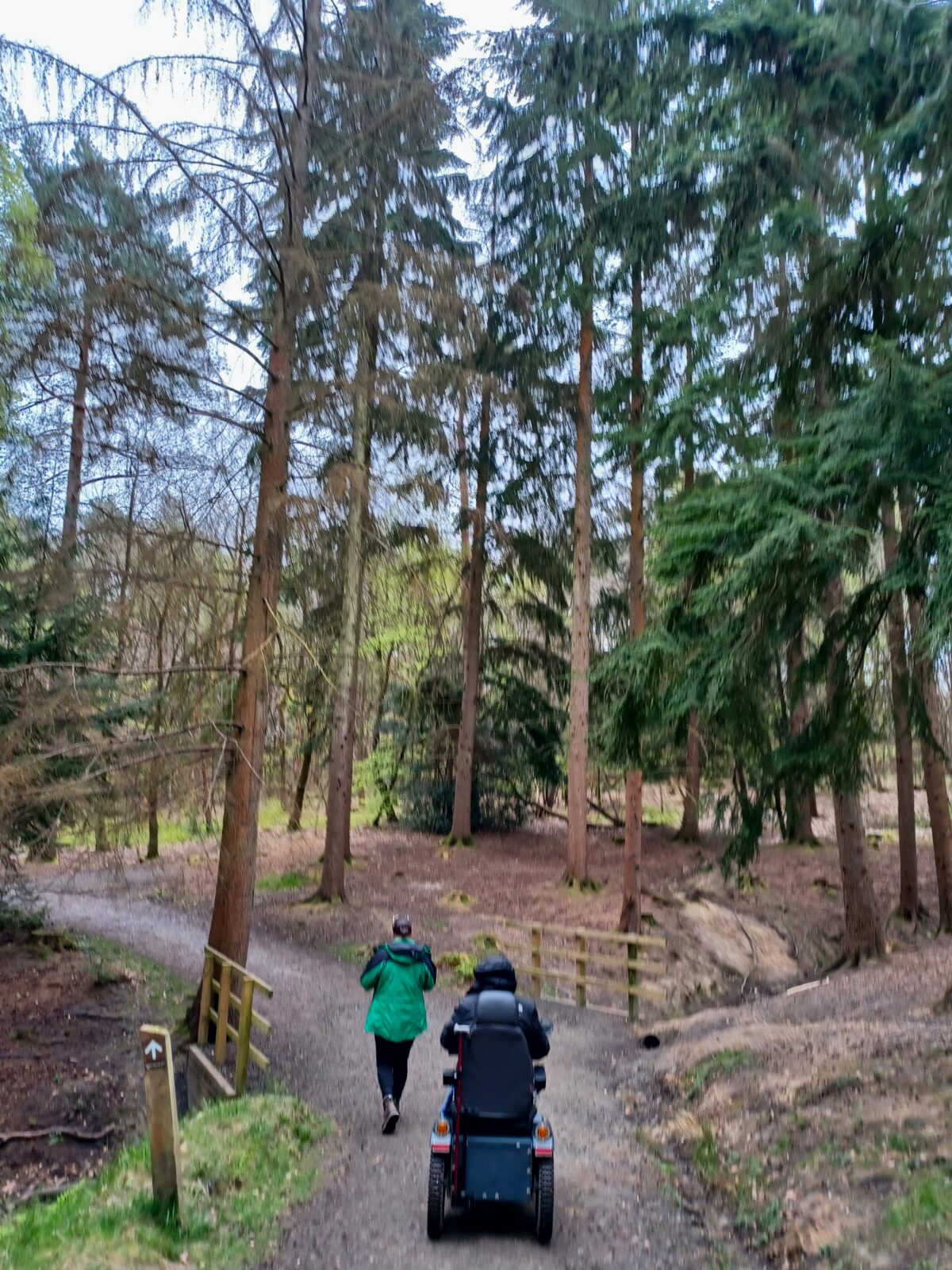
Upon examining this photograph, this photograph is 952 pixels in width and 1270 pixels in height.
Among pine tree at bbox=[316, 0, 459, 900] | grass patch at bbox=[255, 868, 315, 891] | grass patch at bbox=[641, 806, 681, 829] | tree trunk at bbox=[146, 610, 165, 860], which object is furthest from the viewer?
grass patch at bbox=[641, 806, 681, 829]

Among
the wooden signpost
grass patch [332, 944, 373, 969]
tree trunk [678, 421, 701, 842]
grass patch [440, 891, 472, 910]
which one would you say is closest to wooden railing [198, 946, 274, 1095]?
the wooden signpost

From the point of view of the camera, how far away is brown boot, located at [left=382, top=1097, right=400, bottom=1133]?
20.2 ft

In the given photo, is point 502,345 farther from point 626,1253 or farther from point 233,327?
point 626,1253

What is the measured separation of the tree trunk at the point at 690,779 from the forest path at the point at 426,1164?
236 inches

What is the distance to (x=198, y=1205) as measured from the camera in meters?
4.71

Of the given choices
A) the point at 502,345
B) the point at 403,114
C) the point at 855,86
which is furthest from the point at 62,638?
the point at 855,86

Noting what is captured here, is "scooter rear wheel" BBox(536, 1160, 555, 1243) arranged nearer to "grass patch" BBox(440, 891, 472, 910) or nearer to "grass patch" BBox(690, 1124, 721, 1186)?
"grass patch" BBox(690, 1124, 721, 1186)

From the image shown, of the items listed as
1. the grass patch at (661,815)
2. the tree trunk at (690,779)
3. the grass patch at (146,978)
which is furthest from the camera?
the grass patch at (661,815)

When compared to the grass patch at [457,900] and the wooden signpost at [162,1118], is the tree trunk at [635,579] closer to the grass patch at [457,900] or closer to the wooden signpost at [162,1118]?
the grass patch at [457,900]

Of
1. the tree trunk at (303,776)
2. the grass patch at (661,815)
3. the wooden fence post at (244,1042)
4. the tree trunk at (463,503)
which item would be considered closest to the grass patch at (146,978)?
the wooden fence post at (244,1042)

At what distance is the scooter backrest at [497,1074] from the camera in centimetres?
463

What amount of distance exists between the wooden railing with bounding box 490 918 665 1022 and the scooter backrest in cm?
516

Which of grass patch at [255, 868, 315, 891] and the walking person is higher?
the walking person

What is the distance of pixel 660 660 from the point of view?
316 inches
